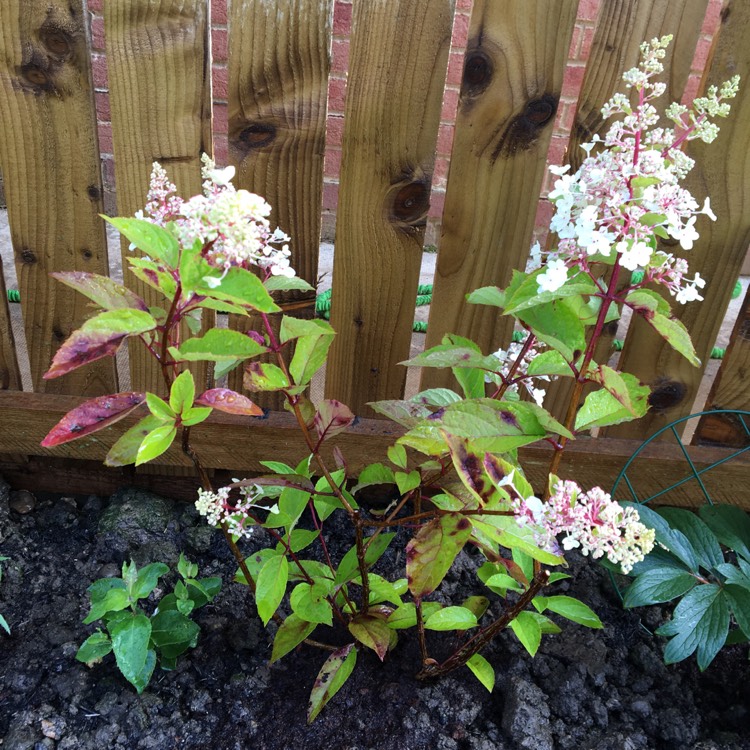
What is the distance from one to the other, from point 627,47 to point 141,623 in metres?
1.70

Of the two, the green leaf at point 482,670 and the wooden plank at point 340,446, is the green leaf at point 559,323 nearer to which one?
the green leaf at point 482,670

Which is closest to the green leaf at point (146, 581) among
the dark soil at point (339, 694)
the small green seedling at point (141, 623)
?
the small green seedling at point (141, 623)

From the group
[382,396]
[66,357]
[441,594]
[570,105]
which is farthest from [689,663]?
[570,105]

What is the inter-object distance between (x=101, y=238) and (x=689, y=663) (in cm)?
189

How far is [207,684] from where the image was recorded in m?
1.53

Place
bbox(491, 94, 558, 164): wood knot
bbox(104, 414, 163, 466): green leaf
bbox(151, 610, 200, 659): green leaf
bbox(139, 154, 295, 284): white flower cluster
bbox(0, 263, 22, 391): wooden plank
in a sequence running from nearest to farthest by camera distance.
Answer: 1. bbox(139, 154, 295, 284): white flower cluster
2. bbox(104, 414, 163, 466): green leaf
3. bbox(151, 610, 200, 659): green leaf
4. bbox(491, 94, 558, 164): wood knot
5. bbox(0, 263, 22, 391): wooden plank

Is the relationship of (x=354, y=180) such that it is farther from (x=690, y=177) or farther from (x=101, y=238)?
(x=690, y=177)

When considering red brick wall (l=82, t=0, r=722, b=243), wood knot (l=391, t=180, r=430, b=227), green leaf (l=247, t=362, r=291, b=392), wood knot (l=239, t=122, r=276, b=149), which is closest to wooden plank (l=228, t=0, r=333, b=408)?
wood knot (l=239, t=122, r=276, b=149)

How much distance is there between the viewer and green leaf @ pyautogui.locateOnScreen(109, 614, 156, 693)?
4.48ft

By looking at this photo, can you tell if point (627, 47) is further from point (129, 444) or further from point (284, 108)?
point (129, 444)

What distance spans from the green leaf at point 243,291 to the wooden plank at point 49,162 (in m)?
1.09

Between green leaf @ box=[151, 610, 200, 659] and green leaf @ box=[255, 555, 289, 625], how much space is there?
0.36 meters

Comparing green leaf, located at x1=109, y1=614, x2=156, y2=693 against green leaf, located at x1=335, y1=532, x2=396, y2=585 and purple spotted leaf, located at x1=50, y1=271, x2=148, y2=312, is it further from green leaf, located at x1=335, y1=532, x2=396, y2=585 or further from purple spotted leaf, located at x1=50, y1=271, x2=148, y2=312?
purple spotted leaf, located at x1=50, y1=271, x2=148, y2=312

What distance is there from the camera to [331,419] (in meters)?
1.16
